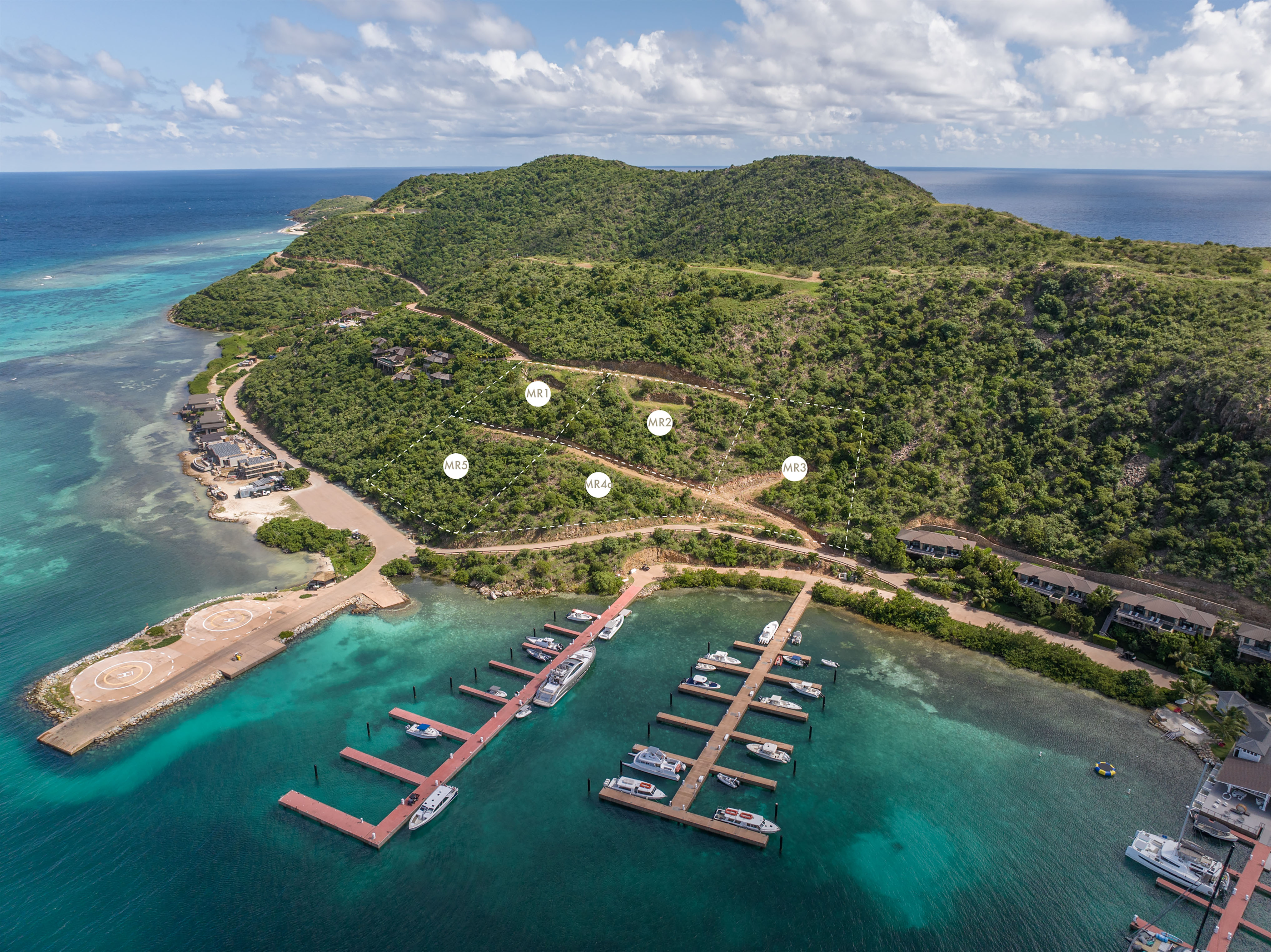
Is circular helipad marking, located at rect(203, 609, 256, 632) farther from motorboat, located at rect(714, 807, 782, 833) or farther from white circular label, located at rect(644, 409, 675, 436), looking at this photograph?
white circular label, located at rect(644, 409, 675, 436)

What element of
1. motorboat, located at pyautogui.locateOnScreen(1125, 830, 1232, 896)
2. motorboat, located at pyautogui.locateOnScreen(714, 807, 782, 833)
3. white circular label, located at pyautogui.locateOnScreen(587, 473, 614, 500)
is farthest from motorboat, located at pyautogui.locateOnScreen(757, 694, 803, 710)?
white circular label, located at pyautogui.locateOnScreen(587, 473, 614, 500)

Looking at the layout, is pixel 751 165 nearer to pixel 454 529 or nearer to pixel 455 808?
pixel 454 529

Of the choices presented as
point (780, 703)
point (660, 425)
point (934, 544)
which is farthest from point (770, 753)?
point (660, 425)

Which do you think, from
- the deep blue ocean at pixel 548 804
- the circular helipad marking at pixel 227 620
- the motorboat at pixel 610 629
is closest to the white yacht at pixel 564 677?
the deep blue ocean at pixel 548 804

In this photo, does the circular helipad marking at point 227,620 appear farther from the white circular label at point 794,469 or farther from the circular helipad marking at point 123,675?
the white circular label at point 794,469

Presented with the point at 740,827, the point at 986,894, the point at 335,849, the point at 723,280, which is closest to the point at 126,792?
the point at 335,849

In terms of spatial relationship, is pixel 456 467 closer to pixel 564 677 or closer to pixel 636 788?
pixel 564 677
